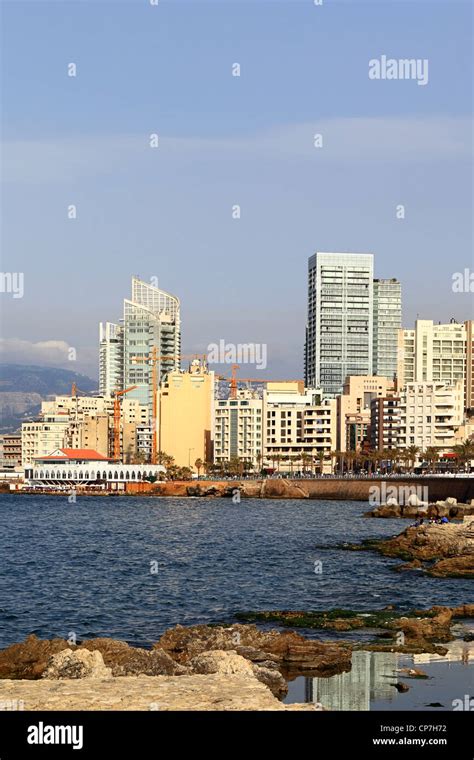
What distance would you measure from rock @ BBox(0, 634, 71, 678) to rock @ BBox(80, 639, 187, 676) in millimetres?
1339

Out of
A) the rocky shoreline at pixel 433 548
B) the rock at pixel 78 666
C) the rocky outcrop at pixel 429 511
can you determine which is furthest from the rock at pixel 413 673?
the rocky outcrop at pixel 429 511

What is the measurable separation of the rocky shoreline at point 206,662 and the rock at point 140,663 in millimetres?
29

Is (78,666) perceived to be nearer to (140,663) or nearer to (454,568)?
(140,663)

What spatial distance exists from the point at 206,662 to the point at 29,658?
19.6 feet

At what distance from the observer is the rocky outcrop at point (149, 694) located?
22.6 metres

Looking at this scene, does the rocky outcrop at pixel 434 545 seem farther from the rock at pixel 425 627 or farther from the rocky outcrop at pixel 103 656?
the rocky outcrop at pixel 103 656

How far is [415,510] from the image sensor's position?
138m

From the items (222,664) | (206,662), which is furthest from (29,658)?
(222,664)

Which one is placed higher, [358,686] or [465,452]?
[465,452]

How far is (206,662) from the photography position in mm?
28594

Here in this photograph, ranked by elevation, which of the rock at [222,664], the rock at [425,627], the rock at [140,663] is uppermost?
the rock at [222,664]

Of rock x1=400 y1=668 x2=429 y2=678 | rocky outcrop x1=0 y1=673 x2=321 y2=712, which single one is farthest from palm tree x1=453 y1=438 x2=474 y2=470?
rocky outcrop x1=0 y1=673 x2=321 y2=712

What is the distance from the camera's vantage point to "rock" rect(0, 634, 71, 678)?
101ft

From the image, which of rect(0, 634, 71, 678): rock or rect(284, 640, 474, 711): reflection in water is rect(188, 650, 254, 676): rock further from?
rect(0, 634, 71, 678): rock
